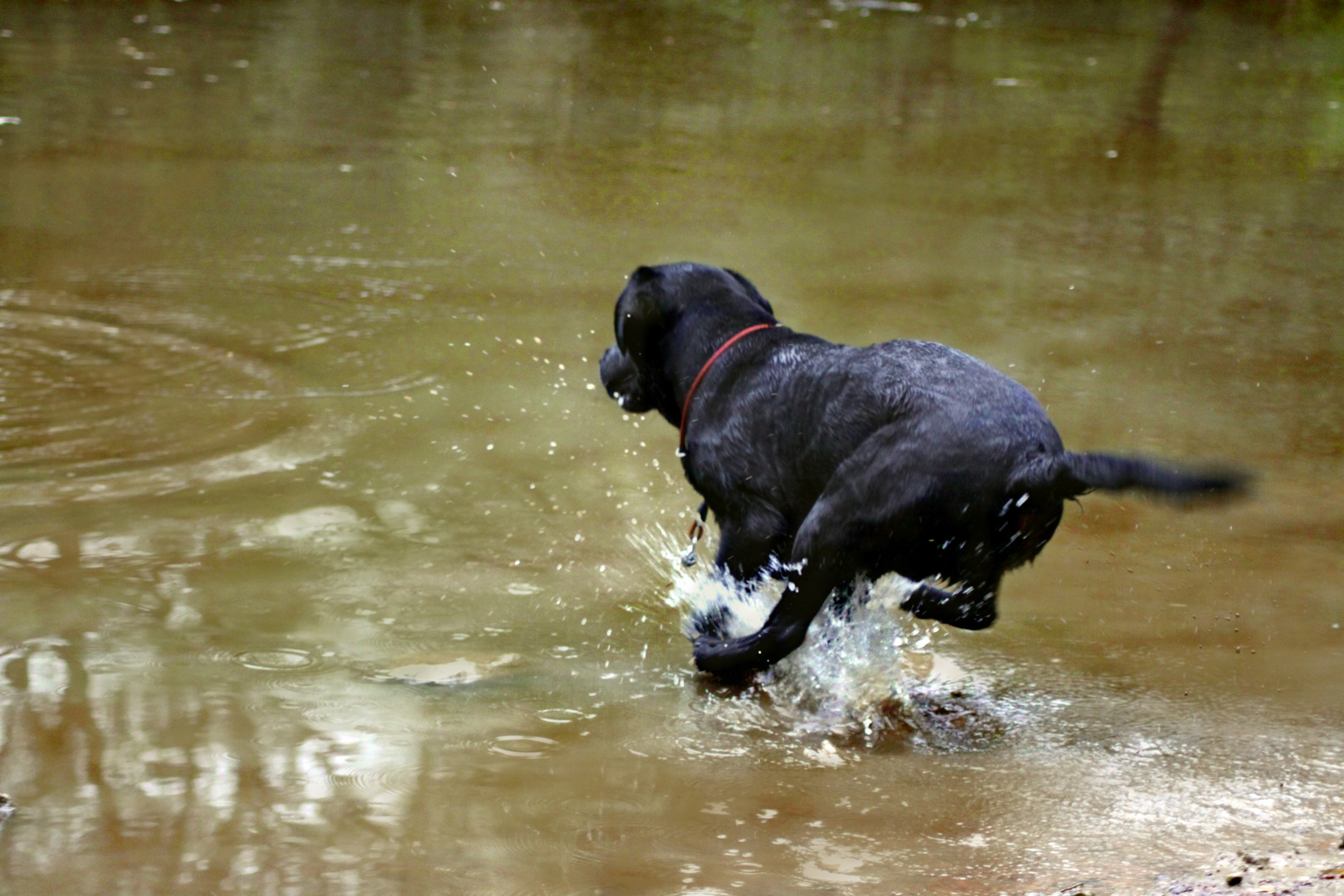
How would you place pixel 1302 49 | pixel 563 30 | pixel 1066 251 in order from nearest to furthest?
pixel 1066 251
pixel 563 30
pixel 1302 49

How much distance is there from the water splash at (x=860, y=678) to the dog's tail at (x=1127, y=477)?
0.61 m

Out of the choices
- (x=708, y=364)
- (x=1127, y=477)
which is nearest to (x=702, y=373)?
(x=708, y=364)

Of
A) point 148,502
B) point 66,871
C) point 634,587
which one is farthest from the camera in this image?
point 148,502

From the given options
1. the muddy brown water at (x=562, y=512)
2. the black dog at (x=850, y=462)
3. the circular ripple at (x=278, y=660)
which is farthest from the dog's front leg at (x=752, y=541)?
the circular ripple at (x=278, y=660)

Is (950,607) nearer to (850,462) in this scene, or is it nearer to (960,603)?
(960,603)

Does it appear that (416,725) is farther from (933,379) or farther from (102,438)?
(102,438)

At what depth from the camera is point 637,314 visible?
4.51 meters

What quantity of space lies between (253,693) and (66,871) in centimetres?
90

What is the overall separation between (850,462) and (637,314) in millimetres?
1058

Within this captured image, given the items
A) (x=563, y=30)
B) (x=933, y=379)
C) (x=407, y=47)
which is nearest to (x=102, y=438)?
(x=933, y=379)

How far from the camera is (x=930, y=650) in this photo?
4.27 meters

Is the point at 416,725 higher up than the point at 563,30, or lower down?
lower down

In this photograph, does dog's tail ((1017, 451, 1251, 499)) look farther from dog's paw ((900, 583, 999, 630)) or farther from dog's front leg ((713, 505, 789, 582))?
dog's front leg ((713, 505, 789, 582))

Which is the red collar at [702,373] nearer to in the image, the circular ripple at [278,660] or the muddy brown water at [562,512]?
the muddy brown water at [562,512]
